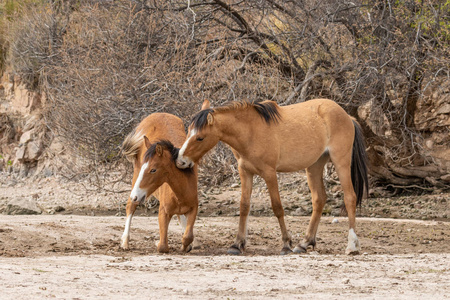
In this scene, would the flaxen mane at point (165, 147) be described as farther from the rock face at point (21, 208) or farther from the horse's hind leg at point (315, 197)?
the rock face at point (21, 208)

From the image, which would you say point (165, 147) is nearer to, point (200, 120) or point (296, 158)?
point (200, 120)

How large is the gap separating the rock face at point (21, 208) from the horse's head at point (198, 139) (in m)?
5.14

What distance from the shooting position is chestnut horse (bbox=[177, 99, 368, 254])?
7.13 m

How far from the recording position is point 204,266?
5.83m

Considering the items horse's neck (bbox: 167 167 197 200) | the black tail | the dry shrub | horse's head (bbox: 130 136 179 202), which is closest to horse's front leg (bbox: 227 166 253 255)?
horse's neck (bbox: 167 167 197 200)

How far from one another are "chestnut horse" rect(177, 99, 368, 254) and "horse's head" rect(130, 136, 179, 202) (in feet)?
0.61

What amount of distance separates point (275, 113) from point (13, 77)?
13032 millimetres

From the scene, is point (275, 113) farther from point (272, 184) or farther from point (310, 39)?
point (310, 39)

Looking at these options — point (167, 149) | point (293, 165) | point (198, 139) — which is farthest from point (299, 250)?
point (167, 149)

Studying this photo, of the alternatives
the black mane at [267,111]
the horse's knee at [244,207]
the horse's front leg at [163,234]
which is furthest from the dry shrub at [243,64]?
the horse's front leg at [163,234]

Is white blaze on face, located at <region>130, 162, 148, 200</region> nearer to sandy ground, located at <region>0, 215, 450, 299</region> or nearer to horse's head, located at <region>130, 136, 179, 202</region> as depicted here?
horse's head, located at <region>130, 136, 179, 202</region>

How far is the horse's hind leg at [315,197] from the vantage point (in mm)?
7766

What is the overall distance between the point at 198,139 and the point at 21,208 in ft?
18.0

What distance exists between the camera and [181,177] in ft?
23.6
